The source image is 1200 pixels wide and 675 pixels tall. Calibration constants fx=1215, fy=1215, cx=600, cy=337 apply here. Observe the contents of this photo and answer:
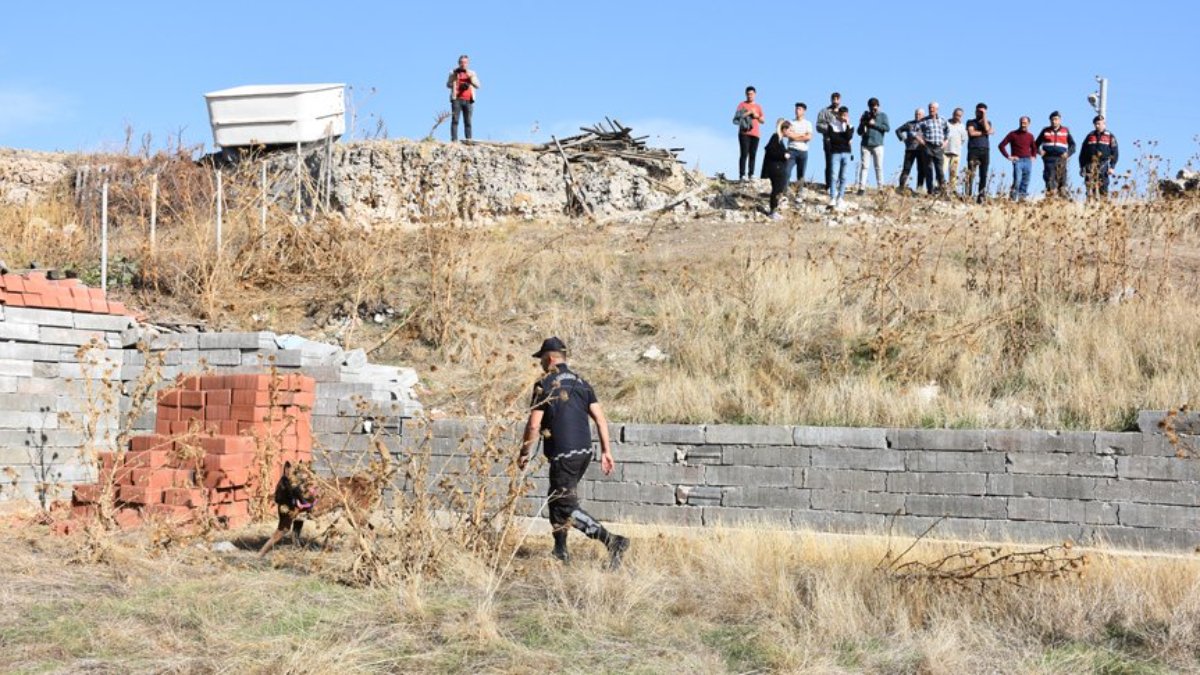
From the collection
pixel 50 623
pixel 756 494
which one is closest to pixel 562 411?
pixel 756 494

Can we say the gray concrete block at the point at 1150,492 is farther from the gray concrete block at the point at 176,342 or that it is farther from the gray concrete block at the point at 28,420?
the gray concrete block at the point at 28,420

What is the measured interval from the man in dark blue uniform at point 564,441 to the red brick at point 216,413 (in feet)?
11.9

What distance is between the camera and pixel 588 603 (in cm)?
656

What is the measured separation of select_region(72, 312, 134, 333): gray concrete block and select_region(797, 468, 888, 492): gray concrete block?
6773 millimetres

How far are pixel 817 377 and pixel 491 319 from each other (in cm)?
399

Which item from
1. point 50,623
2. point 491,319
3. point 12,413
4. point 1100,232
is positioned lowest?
point 50,623

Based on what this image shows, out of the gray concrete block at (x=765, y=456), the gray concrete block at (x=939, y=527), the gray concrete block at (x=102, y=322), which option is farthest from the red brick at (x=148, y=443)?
the gray concrete block at (x=939, y=527)

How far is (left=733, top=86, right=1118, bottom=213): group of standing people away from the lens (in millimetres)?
17719

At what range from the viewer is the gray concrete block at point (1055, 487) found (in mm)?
9133

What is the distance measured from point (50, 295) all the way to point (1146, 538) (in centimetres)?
963

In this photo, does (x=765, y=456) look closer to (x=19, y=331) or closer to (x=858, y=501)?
(x=858, y=501)

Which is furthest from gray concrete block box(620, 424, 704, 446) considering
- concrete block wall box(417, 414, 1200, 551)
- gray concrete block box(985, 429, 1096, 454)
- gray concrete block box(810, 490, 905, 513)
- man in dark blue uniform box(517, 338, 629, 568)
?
gray concrete block box(985, 429, 1096, 454)

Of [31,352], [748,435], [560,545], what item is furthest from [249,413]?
[748,435]

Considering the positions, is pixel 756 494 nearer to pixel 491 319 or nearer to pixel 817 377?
pixel 817 377
